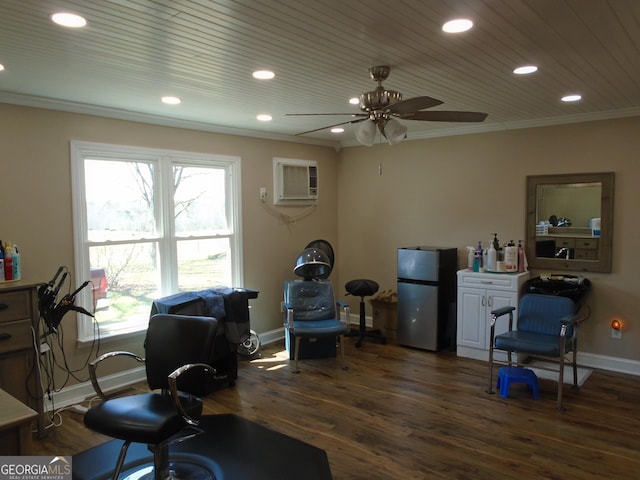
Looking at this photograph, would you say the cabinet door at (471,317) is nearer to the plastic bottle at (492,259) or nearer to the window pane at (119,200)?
the plastic bottle at (492,259)

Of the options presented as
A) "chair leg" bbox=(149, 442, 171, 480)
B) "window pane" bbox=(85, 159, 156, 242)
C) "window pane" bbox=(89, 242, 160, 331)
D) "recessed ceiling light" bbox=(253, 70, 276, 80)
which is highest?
"recessed ceiling light" bbox=(253, 70, 276, 80)

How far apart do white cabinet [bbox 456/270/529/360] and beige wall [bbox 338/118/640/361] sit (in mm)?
498


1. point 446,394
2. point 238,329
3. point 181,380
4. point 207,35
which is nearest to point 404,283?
point 446,394

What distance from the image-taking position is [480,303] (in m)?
4.70

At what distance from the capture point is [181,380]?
261 centimetres

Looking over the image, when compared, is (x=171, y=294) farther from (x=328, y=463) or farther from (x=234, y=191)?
(x=328, y=463)

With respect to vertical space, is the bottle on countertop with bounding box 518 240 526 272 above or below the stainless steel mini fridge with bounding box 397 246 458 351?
above

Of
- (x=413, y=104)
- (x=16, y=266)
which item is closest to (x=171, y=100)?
(x=16, y=266)

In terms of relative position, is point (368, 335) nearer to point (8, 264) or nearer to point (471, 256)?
point (471, 256)

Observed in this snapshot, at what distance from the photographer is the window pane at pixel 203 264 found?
4.67 meters

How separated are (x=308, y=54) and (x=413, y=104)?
653 millimetres

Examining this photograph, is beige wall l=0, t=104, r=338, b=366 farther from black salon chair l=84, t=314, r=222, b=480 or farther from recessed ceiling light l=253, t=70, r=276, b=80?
recessed ceiling light l=253, t=70, r=276, b=80

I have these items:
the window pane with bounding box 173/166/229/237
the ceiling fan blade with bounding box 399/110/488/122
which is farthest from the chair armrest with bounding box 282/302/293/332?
the ceiling fan blade with bounding box 399/110/488/122

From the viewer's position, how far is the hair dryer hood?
4.85 m
